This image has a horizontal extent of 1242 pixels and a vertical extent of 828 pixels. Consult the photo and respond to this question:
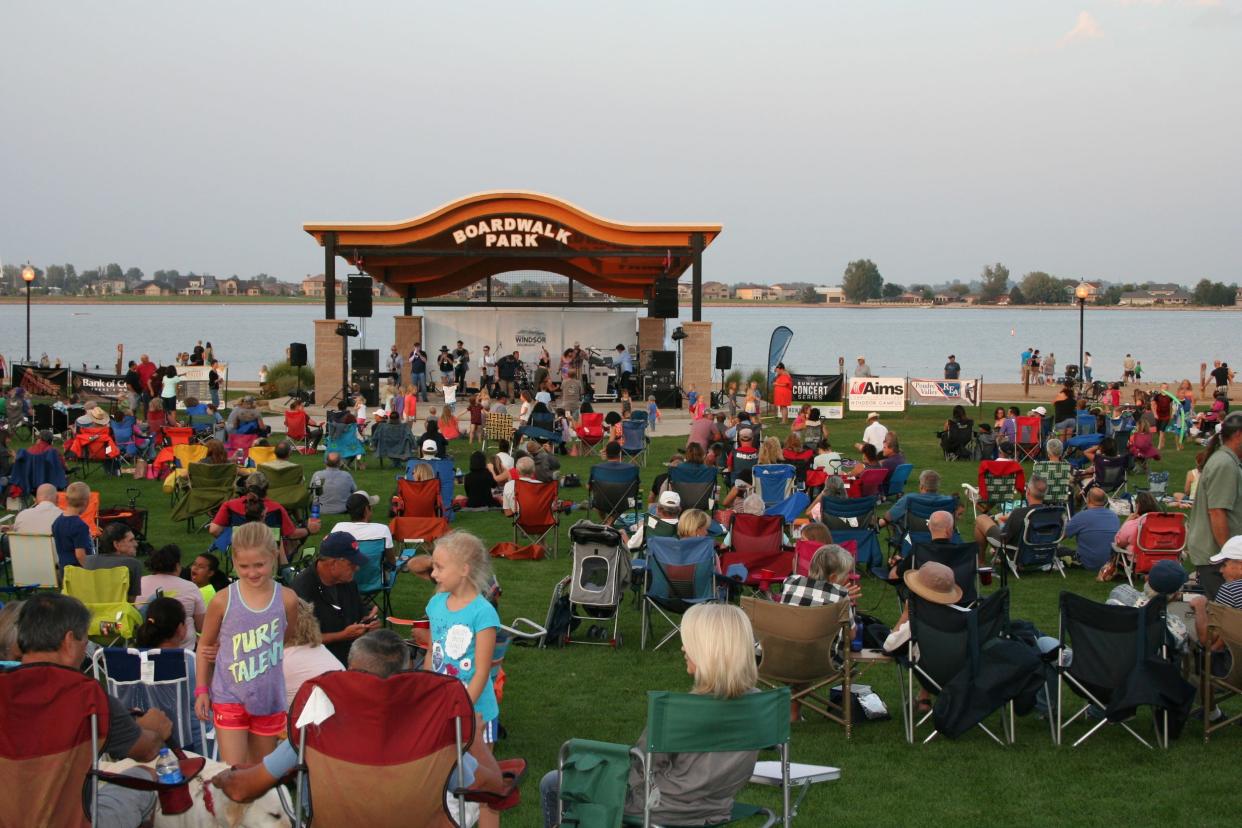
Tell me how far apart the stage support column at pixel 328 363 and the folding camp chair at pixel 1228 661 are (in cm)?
2014

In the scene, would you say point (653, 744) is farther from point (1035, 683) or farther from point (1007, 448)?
point (1007, 448)

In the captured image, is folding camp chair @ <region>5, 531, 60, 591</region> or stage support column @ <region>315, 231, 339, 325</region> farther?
stage support column @ <region>315, 231, 339, 325</region>

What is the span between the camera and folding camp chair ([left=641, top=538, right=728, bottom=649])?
7.86 metres

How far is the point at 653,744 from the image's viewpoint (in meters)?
4.12

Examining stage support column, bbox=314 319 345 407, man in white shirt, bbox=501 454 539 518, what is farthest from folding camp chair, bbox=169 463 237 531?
stage support column, bbox=314 319 345 407

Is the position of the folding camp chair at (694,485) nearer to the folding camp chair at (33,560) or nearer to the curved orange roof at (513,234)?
the folding camp chair at (33,560)

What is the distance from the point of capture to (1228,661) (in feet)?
20.2

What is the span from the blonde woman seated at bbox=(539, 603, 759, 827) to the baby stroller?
3.73m

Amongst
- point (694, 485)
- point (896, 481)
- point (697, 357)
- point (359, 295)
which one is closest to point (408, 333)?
point (359, 295)

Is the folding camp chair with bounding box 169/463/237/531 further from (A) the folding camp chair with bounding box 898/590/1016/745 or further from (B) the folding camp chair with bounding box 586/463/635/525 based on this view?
(A) the folding camp chair with bounding box 898/590/1016/745

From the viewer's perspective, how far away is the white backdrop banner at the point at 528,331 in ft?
91.4

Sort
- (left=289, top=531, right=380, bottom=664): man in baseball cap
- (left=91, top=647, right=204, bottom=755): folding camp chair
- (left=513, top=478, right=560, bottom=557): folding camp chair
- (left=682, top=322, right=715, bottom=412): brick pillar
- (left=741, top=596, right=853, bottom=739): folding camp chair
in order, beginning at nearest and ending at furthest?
(left=91, top=647, right=204, bottom=755): folding camp chair → (left=741, top=596, right=853, bottom=739): folding camp chair → (left=289, top=531, right=380, bottom=664): man in baseball cap → (left=513, top=478, right=560, bottom=557): folding camp chair → (left=682, top=322, right=715, bottom=412): brick pillar

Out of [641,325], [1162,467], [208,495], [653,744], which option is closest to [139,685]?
[653,744]

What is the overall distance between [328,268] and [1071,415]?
1416cm
